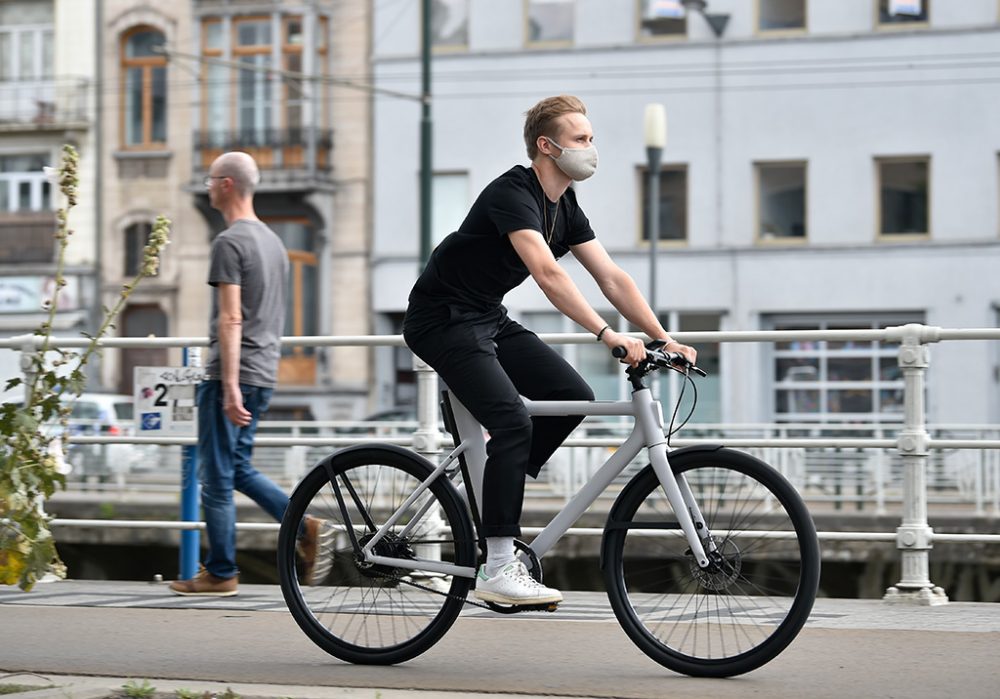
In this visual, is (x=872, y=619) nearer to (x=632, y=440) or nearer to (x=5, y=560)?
(x=632, y=440)

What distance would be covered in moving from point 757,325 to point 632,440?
27.5m

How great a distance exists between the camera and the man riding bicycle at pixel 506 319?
539cm

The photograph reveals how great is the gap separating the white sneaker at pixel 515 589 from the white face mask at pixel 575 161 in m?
1.22

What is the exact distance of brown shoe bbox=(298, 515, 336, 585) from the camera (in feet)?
19.4

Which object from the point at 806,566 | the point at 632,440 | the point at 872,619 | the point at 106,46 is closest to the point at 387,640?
the point at 632,440

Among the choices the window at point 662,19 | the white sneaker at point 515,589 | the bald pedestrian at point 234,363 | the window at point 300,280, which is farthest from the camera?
the window at point 300,280

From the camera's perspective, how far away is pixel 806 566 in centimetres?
522

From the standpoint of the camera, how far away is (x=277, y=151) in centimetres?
3525

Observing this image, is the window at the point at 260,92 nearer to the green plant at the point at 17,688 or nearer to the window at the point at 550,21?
the window at the point at 550,21

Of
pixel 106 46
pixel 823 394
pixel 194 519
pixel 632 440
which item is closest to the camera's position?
pixel 632 440

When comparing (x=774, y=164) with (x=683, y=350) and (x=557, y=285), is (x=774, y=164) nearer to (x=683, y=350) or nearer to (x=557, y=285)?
(x=683, y=350)

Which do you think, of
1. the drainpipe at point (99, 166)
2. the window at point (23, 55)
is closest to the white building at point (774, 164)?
the drainpipe at point (99, 166)

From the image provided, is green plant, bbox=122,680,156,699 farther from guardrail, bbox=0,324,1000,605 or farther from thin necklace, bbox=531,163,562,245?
guardrail, bbox=0,324,1000,605

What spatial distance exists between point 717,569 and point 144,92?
1296 inches
